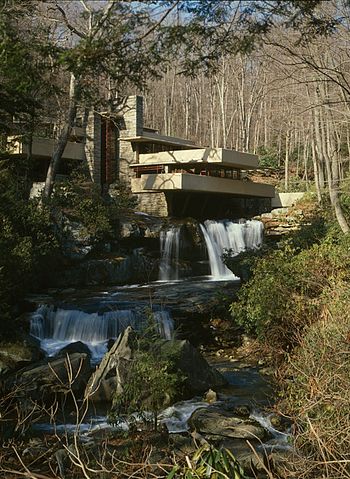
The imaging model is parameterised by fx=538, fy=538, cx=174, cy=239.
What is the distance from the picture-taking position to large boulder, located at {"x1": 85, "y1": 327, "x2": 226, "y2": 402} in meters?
9.41

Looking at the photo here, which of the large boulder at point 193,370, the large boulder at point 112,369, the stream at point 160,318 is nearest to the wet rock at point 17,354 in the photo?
the stream at point 160,318

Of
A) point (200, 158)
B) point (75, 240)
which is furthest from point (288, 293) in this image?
point (200, 158)

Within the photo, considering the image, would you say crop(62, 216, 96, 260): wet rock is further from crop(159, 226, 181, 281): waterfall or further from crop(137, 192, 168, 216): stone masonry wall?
crop(137, 192, 168, 216): stone masonry wall

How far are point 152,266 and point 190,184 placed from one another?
15.1 feet

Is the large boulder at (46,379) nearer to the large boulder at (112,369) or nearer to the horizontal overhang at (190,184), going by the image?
the large boulder at (112,369)

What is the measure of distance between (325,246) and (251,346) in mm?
2989

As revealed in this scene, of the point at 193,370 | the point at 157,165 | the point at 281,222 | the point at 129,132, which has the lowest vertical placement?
the point at 193,370

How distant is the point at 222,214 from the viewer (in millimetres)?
26453

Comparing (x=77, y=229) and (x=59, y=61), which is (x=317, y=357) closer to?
(x=59, y=61)

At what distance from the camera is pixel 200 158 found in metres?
23.1

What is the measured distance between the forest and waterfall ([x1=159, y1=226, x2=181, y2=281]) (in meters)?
0.23

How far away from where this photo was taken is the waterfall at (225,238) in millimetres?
19656

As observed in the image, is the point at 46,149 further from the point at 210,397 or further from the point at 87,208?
the point at 210,397

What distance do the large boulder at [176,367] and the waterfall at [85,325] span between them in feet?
8.74
